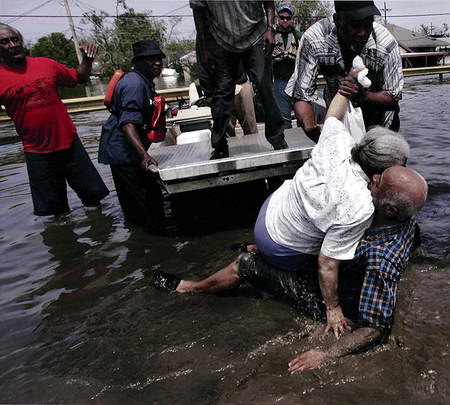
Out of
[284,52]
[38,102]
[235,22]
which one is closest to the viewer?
[235,22]

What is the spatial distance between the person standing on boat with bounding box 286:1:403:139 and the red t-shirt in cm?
240

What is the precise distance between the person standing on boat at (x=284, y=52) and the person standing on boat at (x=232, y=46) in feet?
8.52

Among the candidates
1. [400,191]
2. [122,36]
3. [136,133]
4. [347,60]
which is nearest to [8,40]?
[136,133]

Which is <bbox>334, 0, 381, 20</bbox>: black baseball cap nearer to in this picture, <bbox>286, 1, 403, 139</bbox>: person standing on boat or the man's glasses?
<bbox>286, 1, 403, 139</bbox>: person standing on boat

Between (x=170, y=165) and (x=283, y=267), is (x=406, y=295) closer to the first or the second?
(x=283, y=267)

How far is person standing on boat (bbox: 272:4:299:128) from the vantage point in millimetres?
6172

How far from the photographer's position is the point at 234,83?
367cm

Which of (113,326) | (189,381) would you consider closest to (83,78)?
(113,326)

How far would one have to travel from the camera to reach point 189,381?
2.25m

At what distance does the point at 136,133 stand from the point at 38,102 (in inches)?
42.3

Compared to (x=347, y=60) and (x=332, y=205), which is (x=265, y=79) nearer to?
(x=347, y=60)

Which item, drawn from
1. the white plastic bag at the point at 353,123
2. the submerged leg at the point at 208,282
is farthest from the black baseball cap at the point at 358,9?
the submerged leg at the point at 208,282

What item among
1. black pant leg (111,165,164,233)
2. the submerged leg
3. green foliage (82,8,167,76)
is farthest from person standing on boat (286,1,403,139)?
green foliage (82,8,167,76)

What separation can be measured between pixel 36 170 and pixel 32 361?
225 centimetres
